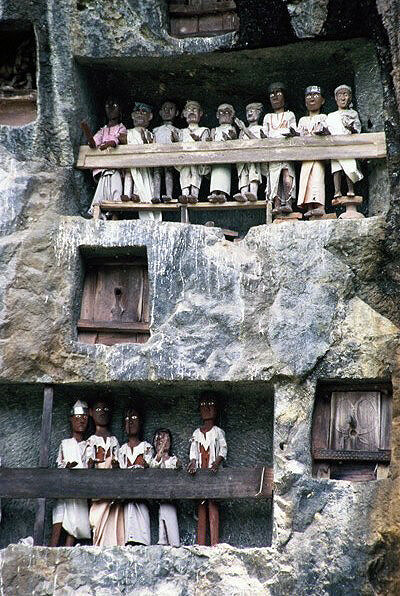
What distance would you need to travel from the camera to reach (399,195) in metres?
11.6

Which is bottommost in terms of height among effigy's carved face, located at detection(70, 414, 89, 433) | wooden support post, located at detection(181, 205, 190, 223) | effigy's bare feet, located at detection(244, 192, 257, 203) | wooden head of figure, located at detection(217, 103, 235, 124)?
effigy's carved face, located at detection(70, 414, 89, 433)

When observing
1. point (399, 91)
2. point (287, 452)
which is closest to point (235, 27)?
point (399, 91)

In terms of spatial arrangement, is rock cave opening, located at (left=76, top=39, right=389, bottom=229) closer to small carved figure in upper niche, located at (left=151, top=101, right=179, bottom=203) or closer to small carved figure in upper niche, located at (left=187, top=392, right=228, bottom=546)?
small carved figure in upper niche, located at (left=151, top=101, right=179, bottom=203)

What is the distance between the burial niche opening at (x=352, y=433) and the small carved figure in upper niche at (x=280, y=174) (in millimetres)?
2031

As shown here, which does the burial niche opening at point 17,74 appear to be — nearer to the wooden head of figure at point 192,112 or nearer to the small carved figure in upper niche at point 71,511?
the wooden head of figure at point 192,112

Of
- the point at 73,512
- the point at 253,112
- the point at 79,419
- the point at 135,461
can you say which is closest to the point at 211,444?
the point at 135,461

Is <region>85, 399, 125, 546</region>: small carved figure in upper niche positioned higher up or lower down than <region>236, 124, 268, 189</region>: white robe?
lower down

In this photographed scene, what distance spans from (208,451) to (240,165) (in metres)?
3.06

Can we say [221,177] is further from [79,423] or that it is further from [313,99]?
[79,423]

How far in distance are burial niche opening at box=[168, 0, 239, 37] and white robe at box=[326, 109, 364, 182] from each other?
67.4 inches

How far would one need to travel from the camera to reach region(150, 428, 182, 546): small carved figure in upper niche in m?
12.0

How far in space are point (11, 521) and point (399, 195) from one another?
16.7 ft

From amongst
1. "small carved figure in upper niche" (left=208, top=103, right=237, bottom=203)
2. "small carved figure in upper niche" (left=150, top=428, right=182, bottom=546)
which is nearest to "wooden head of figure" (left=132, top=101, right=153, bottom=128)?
"small carved figure in upper niche" (left=208, top=103, right=237, bottom=203)

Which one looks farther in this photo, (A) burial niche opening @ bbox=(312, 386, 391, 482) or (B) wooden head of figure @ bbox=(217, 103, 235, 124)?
(B) wooden head of figure @ bbox=(217, 103, 235, 124)
